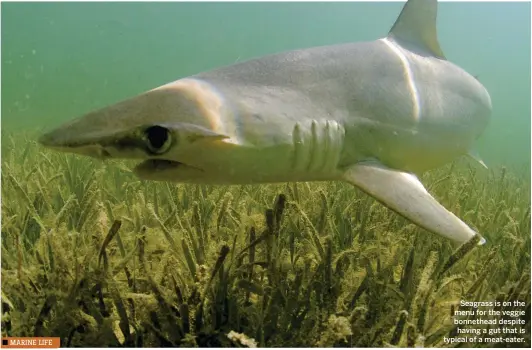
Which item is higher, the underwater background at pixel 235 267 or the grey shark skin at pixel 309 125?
the grey shark skin at pixel 309 125

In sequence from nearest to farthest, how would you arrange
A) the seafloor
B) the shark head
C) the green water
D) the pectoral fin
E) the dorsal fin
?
the shark head → the seafloor → the pectoral fin → the dorsal fin → the green water

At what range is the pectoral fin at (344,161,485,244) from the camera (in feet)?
7.75

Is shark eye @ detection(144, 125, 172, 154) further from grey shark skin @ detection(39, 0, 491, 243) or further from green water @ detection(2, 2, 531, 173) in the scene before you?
green water @ detection(2, 2, 531, 173)

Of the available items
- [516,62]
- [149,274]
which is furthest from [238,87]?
[516,62]

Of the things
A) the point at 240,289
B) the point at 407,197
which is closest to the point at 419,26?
the point at 407,197

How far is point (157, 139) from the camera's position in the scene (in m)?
2.07

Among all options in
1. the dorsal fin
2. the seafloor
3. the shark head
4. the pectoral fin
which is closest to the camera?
the shark head

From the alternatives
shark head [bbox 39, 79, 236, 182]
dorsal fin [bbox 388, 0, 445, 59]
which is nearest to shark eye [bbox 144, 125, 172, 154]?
shark head [bbox 39, 79, 236, 182]

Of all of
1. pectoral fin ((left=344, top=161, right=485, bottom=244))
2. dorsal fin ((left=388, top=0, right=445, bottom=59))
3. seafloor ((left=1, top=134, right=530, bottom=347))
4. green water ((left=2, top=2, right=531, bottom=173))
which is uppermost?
green water ((left=2, top=2, right=531, bottom=173))

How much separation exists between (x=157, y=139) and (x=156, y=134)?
0.03m

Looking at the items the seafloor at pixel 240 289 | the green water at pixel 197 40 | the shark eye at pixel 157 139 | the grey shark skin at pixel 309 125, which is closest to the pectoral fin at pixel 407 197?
the grey shark skin at pixel 309 125

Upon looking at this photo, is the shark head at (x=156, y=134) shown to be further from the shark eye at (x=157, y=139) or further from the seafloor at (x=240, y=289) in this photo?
the seafloor at (x=240, y=289)

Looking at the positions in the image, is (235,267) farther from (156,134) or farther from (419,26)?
(419,26)

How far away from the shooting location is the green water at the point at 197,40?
76.8 metres
